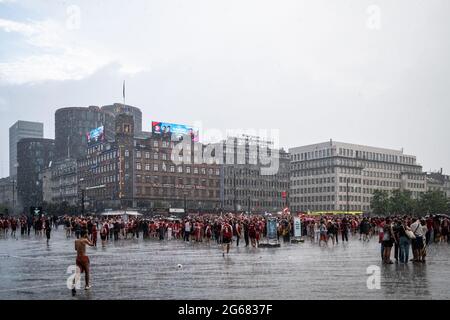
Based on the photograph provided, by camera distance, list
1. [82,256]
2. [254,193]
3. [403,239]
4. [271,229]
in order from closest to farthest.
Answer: [82,256], [403,239], [271,229], [254,193]

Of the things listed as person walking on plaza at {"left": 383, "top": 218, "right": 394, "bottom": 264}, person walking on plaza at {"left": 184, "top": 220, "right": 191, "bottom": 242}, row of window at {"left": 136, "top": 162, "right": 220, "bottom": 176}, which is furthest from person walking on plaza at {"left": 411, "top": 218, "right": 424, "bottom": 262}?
row of window at {"left": 136, "top": 162, "right": 220, "bottom": 176}

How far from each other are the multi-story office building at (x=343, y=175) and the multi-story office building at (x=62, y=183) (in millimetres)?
69523

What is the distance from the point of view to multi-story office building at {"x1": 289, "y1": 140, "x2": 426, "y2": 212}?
163125mm

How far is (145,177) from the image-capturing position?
13838 cm

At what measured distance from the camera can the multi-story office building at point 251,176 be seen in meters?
156

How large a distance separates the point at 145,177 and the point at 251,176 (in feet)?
125

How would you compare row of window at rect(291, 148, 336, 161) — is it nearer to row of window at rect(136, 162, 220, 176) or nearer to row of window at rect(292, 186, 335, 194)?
row of window at rect(292, 186, 335, 194)

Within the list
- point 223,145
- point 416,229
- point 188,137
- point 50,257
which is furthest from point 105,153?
point 416,229

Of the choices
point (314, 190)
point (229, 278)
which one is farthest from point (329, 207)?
point (229, 278)

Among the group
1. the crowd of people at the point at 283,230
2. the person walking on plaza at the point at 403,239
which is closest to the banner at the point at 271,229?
the crowd of people at the point at 283,230

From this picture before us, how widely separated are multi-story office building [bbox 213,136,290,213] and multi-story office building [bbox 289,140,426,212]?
19.8 ft

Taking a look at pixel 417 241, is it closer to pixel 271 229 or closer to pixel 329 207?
pixel 271 229
